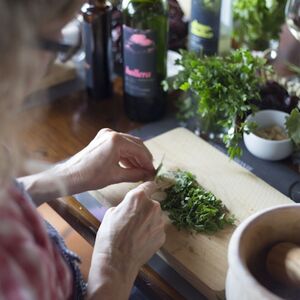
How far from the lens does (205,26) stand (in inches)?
43.9

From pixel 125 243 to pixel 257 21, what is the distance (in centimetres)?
71

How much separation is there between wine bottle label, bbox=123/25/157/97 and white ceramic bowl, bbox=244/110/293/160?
23cm

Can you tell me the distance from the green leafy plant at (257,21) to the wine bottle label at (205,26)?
14 cm

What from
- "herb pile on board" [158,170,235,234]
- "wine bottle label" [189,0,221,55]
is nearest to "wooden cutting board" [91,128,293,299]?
"herb pile on board" [158,170,235,234]

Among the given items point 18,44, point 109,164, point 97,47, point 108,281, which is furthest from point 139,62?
point 18,44

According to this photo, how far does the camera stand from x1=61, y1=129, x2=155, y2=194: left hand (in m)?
0.87

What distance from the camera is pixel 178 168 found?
37.0 inches

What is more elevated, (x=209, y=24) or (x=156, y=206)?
(x=209, y=24)

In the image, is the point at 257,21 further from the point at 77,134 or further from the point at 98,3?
the point at 77,134

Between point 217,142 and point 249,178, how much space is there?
0.16 metres

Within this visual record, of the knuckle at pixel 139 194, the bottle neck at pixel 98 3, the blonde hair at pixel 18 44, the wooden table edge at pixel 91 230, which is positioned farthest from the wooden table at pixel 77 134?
the blonde hair at pixel 18 44

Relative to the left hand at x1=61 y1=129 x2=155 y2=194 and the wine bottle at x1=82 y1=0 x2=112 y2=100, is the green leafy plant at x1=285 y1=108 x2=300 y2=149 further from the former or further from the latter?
the wine bottle at x1=82 y1=0 x2=112 y2=100

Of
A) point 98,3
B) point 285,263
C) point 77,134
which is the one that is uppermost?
point 98,3

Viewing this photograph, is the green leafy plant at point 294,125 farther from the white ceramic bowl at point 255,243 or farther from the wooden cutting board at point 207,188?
the white ceramic bowl at point 255,243
